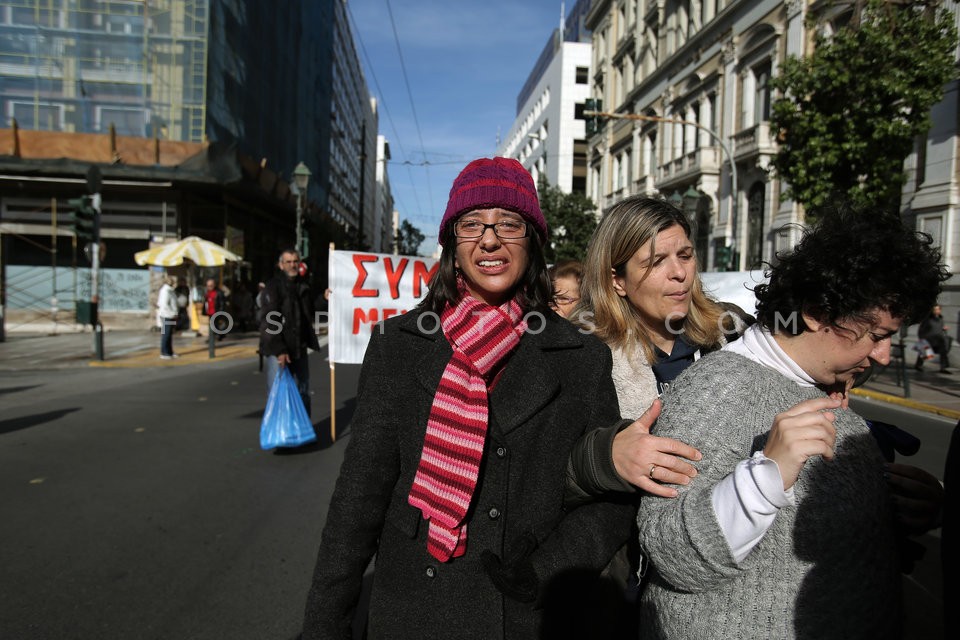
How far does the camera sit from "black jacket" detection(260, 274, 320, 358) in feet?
21.0

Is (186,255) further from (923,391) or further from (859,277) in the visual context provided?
(859,277)

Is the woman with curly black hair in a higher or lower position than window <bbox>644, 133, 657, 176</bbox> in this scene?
lower

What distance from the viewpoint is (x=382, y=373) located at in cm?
167

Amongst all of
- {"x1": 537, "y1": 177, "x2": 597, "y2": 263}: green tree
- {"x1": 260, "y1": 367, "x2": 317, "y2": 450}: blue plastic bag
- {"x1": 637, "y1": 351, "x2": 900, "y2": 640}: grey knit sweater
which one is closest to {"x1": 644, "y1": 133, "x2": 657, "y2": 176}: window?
{"x1": 537, "y1": 177, "x2": 597, "y2": 263}: green tree

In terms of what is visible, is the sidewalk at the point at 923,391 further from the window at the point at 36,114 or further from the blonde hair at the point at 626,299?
the window at the point at 36,114

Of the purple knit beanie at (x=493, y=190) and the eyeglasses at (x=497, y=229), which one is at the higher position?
the purple knit beanie at (x=493, y=190)

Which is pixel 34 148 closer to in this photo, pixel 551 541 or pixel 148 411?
pixel 148 411

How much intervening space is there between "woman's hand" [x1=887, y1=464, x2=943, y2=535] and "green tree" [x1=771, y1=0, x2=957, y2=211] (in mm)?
11213

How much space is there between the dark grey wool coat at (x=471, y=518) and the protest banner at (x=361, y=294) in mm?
5090

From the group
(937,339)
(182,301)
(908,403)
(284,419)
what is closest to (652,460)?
(284,419)

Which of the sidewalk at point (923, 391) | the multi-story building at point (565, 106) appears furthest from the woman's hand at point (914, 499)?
the multi-story building at point (565, 106)

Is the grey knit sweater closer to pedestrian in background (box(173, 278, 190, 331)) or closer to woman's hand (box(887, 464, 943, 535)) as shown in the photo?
woman's hand (box(887, 464, 943, 535))

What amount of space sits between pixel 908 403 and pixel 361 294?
917 cm

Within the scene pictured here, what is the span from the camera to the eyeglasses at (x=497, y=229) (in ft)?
5.79
